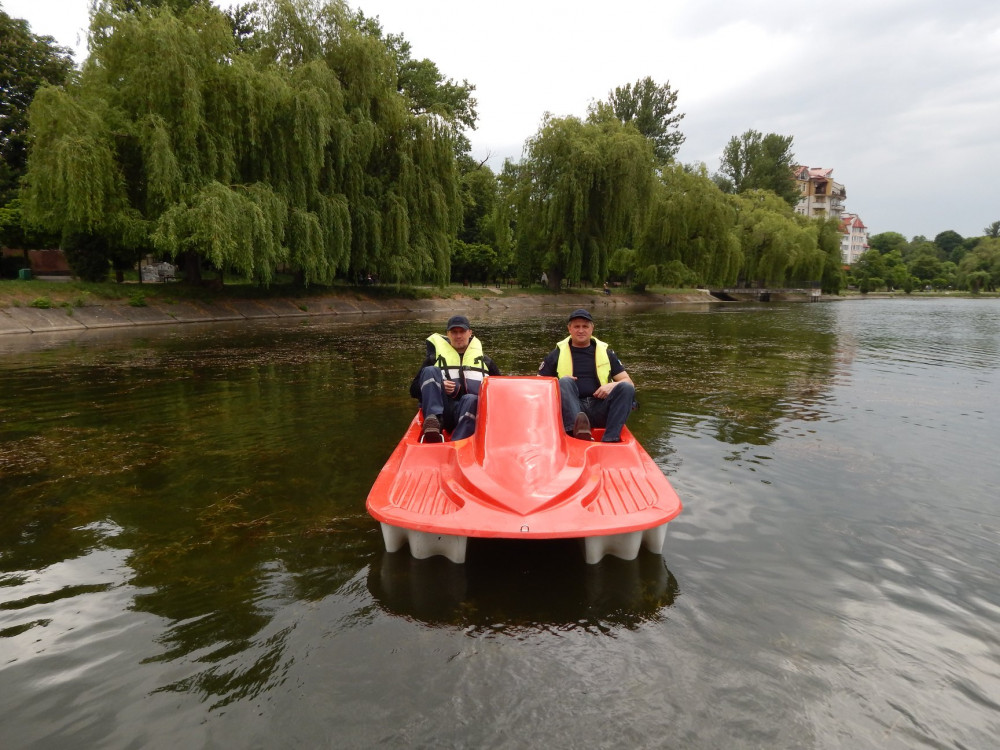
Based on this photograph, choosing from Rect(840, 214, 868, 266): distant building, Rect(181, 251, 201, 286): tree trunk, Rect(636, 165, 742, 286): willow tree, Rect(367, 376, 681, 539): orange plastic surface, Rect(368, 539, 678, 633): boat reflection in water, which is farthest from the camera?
Rect(840, 214, 868, 266): distant building

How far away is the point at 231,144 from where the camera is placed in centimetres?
2289

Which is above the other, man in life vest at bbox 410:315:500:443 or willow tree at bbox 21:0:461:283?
willow tree at bbox 21:0:461:283

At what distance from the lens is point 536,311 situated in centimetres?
3672

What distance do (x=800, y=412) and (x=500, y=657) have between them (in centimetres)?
770

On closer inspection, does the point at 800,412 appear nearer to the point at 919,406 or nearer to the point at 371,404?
the point at 919,406

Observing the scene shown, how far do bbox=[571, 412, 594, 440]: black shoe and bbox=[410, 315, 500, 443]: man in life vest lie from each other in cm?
91

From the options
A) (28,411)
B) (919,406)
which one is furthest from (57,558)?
(919,406)

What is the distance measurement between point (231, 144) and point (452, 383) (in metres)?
21.5

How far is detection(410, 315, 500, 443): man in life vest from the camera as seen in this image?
5277mm

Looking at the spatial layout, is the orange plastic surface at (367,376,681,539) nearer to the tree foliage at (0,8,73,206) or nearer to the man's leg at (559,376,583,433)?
the man's leg at (559,376,583,433)

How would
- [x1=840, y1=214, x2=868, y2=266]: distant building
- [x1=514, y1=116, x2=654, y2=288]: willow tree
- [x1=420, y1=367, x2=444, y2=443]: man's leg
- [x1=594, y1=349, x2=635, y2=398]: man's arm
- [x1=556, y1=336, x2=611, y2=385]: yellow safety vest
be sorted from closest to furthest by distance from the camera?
[x1=420, y1=367, x2=444, y2=443]: man's leg
[x1=594, y1=349, x2=635, y2=398]: man's arm
[x1=556, y1=336, x2=611, y2=385]: yellow safety vest
[x1=514, y1=116, x2=654, y2=288]: willow tree
[x1=840, y1=214, x2=868, y2=266]: distant building

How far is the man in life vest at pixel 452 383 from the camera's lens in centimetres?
528

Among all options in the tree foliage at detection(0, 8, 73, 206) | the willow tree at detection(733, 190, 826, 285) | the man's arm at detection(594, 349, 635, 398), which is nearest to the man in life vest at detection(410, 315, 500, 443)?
the man's arm at detection(594, 349, 635, 398)

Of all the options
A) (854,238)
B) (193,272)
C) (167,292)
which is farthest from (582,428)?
(854,238)
